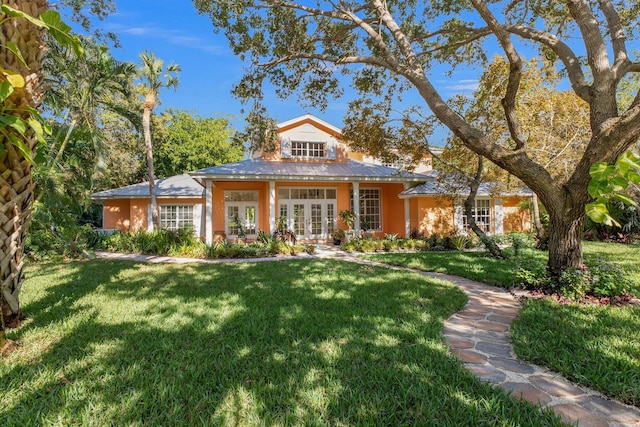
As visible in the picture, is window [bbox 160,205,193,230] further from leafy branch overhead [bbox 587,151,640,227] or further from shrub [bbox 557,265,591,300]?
leafy branch overhead [bbox 587,151,640,227]

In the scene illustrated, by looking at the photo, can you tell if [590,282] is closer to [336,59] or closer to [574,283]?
[574,283]

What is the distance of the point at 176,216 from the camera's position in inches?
706

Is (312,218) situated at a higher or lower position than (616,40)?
lower

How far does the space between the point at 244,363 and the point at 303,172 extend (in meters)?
12.8

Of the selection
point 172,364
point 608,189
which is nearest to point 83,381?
point 172,364

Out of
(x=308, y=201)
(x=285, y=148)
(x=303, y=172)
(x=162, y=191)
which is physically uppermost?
(x=285, y=148)

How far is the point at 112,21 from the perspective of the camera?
432 inches

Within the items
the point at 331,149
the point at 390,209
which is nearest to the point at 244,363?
the point at 331,149

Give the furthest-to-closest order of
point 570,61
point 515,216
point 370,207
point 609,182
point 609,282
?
point 370,207 → point 515,216 → point 570,61 → point 609,282 → point 609,182

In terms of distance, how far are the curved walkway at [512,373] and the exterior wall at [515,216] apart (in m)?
14.8

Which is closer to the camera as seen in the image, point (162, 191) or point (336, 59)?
point (336, 59)

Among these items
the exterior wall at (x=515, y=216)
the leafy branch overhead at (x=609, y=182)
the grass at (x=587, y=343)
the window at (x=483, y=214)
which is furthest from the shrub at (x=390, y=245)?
the leafy branch overhead at (x=609, y=182)

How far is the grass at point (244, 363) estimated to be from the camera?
252cm

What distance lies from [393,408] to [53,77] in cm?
1471
